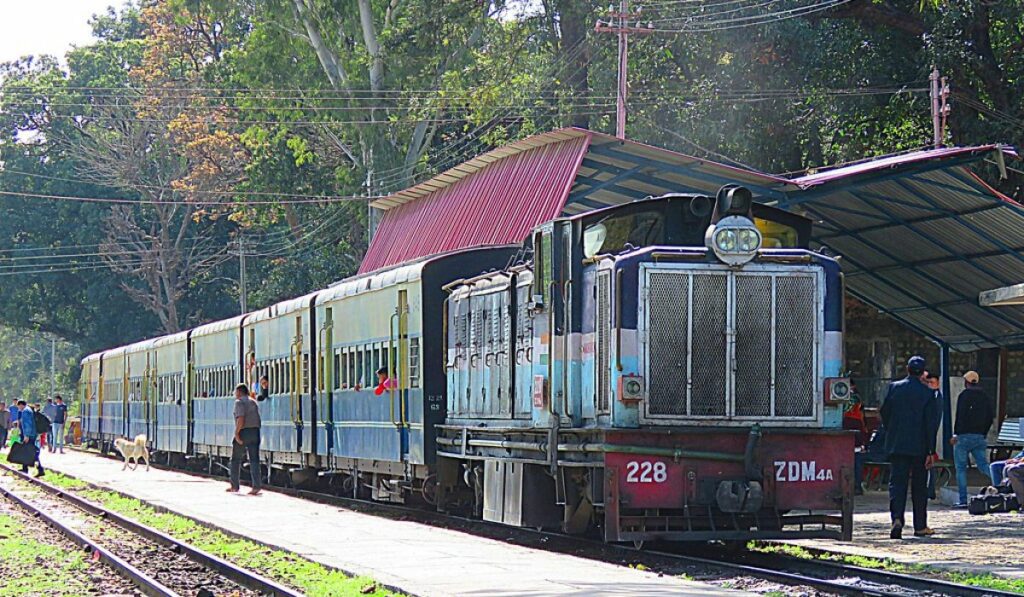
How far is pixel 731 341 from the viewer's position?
40.0ft

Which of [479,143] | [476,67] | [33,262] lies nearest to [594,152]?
[476,67]

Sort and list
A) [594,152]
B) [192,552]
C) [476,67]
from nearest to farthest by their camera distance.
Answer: [192,552] < [594,152] < [476,67]

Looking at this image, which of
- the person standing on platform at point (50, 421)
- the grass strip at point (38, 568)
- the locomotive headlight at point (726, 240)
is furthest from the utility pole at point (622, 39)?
the locomotive headlight at point (726, 240)

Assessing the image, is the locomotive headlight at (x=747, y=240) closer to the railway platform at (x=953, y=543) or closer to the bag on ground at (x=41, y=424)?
the railway platform at (x=953, y=543)

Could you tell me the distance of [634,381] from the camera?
39.0 feet

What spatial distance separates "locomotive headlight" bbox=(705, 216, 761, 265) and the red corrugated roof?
7234mm

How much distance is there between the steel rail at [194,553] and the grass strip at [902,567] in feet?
15.9

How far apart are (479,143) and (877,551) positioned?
34.8 metres

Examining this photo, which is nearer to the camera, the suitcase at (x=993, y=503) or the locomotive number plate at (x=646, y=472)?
the locomotive number plate at (x=646, y=472)

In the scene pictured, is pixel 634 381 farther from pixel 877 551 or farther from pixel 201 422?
pixel 201 422

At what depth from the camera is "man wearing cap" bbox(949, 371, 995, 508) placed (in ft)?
58.2

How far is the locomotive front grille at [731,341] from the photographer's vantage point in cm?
1206

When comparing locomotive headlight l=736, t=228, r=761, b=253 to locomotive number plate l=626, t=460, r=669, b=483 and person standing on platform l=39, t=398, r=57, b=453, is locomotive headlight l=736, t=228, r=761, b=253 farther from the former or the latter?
person standing on platform l=39, t=398, r=57, b=453

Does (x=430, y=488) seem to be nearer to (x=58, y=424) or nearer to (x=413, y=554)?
(x=413, y=554)
